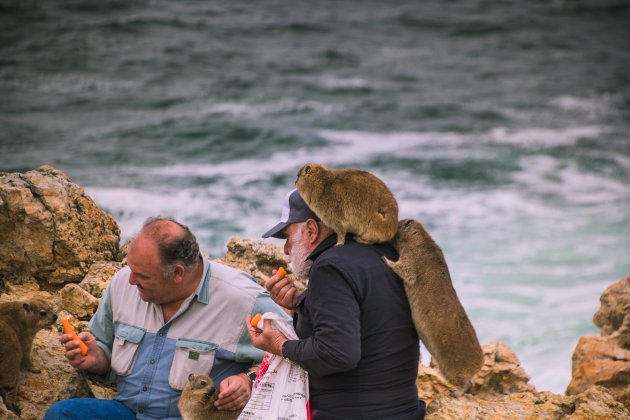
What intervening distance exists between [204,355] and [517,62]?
2079 centimetres

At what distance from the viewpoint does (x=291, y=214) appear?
12.9 feet

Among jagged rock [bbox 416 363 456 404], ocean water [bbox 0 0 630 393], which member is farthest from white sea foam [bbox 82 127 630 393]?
jagged rock [bbox 416 363 456 404]

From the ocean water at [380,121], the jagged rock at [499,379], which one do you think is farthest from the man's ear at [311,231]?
the ocean water at [380,121]

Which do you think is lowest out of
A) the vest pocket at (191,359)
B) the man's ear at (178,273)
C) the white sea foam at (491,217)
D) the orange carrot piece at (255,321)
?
the white sea foam at (491,217)

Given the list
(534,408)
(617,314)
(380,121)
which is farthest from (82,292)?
(380,121)

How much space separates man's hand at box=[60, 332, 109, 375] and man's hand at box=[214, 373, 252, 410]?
2.19 feet

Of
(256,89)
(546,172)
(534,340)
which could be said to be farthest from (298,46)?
(534,340)

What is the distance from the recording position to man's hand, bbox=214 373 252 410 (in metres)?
3.87

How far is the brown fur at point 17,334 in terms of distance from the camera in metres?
3.97

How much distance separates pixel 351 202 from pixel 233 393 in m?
1.07

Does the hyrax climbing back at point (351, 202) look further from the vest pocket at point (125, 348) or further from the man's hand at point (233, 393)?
the vest pocket at point (125, 348)

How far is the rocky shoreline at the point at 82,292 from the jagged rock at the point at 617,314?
0.14 m

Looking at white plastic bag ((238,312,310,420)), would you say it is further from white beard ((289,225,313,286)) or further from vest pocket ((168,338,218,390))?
vest pocket ((168,338,218,390))

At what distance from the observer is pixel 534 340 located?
10.0 m
